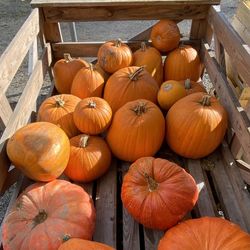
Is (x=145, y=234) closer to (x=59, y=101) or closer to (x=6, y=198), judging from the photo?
(x=59, y=101)

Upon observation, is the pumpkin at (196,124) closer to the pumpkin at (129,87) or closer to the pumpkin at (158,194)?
the pumpkin at (129,87)

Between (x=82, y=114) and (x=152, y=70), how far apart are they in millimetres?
847

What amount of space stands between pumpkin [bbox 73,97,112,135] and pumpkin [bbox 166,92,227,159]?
40cm

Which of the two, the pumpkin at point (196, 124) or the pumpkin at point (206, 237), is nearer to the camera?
the pumpkin at point (206, 237)

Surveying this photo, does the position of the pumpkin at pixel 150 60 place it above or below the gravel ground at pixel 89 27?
above

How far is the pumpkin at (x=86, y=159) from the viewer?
180 cm

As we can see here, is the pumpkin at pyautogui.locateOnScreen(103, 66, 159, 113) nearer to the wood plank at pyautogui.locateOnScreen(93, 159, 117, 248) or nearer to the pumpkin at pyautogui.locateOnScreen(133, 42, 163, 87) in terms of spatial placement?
the pumpkin at pyautogui.locateOnScreen(133, 42, 163, 87)

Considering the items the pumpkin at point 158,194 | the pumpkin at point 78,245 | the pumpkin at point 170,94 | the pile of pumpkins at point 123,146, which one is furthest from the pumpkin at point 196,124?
the pumpkin at point 78,245

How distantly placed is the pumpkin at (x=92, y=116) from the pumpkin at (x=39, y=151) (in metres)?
0.21

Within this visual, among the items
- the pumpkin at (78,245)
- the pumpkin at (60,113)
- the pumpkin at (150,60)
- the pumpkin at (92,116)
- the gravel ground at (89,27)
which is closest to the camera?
the pumpkin at (78,245)

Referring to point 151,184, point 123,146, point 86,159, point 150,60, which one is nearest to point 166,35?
point 150,60

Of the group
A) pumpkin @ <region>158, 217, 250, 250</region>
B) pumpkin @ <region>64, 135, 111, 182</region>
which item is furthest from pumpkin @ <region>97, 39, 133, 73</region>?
pumpkin @ <region>158, 217, 250, 250</region>

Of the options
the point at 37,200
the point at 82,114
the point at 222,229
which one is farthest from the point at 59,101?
the point at 222,229

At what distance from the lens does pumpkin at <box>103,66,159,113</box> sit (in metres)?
2.08
